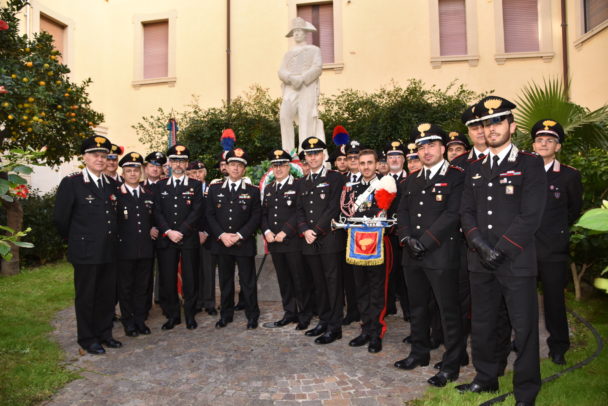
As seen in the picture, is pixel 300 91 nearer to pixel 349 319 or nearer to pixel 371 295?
pixel 349 319

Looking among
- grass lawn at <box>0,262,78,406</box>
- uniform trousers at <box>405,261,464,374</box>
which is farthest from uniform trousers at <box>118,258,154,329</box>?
uniform trousers at <box>405,261,464,374</box>

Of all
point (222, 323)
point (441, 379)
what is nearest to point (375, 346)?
point (441, 379)

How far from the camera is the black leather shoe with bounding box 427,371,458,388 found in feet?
12.7

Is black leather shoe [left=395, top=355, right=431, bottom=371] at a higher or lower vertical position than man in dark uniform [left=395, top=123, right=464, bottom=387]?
lower

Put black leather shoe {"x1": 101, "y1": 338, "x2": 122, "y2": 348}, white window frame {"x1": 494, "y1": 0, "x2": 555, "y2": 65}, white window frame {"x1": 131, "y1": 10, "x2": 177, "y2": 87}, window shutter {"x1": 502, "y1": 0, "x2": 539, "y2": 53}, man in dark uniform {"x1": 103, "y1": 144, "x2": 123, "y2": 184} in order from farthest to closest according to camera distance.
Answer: white window frame {"x1": 131, "y1": 10, "x2": 177, "y2": 87}
window shutter {"x1": 502, "y1": 0, "x2": 539, "y2": 53}
white window frame {"x1": 494, "y1": 0, "x2": 555, "y2": 65}
man in dark uniform {"x1": 103, "y1": 144, "x2": 123, "y2": 184}
black leather shoe {"x1": 101, "y1": 338, "x2": 122, "y2": 348}

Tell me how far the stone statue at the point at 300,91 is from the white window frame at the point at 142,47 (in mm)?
9707

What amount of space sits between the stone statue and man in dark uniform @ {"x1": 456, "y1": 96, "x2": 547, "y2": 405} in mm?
5211

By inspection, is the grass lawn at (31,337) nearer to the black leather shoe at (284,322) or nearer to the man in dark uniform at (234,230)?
the man in dark uniform at (234,230)

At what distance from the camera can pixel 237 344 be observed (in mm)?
5090

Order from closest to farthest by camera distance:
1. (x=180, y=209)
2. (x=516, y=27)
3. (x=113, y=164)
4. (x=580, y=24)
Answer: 1. (x=180, y=209)
2. (x=113, y=164)
3. (x=580, y=24)
4. (x=516, y=27)

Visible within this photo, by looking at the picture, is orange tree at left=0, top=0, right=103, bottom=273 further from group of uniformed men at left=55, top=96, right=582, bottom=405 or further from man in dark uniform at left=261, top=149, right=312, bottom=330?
man in dark uniform at left=261, top=149, right=312, bottom=330

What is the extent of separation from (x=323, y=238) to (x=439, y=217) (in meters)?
1.57

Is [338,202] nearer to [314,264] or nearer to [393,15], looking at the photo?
[314,264]

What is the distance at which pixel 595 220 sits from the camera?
117cm
